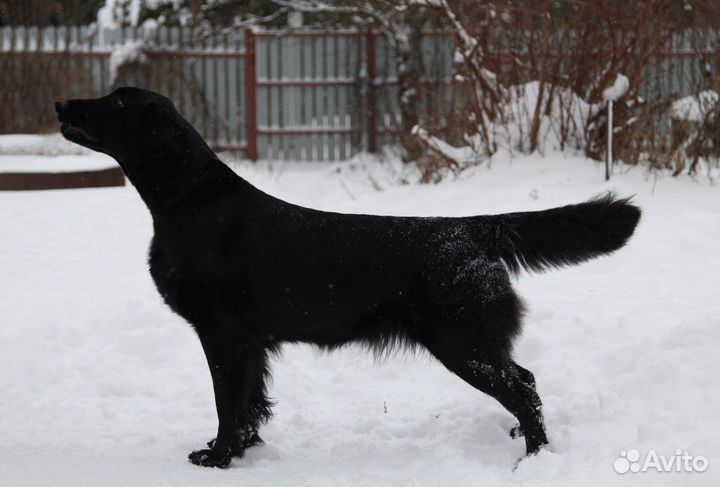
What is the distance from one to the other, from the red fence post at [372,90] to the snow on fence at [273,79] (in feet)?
0.06

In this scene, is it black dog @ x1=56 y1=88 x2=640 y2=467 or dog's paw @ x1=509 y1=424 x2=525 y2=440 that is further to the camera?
dog's paw @ x1=509 y1=424 x2=525 y2=440

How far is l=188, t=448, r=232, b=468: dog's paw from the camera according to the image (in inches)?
141

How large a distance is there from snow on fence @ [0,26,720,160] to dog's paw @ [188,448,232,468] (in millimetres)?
12040

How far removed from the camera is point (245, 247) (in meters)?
3.56

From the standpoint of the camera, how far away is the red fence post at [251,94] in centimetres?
1549

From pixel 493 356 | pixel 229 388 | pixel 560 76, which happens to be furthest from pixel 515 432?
pixel 560 76

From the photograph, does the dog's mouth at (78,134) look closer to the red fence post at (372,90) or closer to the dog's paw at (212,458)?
the dog's paw at (212,458)

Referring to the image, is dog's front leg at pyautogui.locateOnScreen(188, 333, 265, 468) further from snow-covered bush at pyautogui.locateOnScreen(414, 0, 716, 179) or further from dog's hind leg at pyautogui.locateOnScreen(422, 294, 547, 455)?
snow-covered bush at pyautogui.locateOnScreen(414, 0, 716, 179)

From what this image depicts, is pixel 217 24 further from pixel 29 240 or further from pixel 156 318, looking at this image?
pixel 156 318

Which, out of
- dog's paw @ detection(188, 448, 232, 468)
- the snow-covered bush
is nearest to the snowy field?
dog's paw @ detection(188, 448, 232, 468)

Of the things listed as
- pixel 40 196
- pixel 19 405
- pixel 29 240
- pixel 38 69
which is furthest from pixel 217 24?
pixel 19 405

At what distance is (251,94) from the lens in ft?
51.2

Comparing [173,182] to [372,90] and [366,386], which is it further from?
[372,90]

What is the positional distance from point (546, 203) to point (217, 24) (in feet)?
43.1
